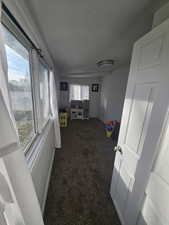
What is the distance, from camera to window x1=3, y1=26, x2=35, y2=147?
0.92 metres

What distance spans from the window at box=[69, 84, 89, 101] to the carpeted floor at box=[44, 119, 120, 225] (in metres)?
3.45

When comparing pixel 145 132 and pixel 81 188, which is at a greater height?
pixel 145 132

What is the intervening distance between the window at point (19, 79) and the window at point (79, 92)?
173 inches

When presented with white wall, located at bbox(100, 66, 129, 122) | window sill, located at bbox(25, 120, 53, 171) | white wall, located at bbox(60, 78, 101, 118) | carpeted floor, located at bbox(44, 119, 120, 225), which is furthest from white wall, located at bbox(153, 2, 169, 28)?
white wall, located at bbox(60, 78, 101, 118)

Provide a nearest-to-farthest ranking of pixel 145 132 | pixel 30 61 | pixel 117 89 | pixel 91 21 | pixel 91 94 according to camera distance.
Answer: pixel 145 132, pixel 91 21, pixel 30 61, pixel 117 89, pixel 91 94

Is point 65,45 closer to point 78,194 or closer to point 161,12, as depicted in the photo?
point 161,12

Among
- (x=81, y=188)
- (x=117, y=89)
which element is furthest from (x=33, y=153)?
(x=117, y=89)

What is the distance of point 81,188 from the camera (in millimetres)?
1605

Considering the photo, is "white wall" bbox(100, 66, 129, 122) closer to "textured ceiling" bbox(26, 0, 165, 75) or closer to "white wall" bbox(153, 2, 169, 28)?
"textured ceiling" bbox(26, 0, 165, 75)

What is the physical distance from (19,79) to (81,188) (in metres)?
1.80

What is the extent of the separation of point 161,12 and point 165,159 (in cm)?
123

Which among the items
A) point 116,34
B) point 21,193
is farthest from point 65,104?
point 21,193

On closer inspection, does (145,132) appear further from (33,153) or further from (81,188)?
(81,188)

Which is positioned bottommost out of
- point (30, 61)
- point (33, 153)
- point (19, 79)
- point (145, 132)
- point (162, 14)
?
point (33, 153)
